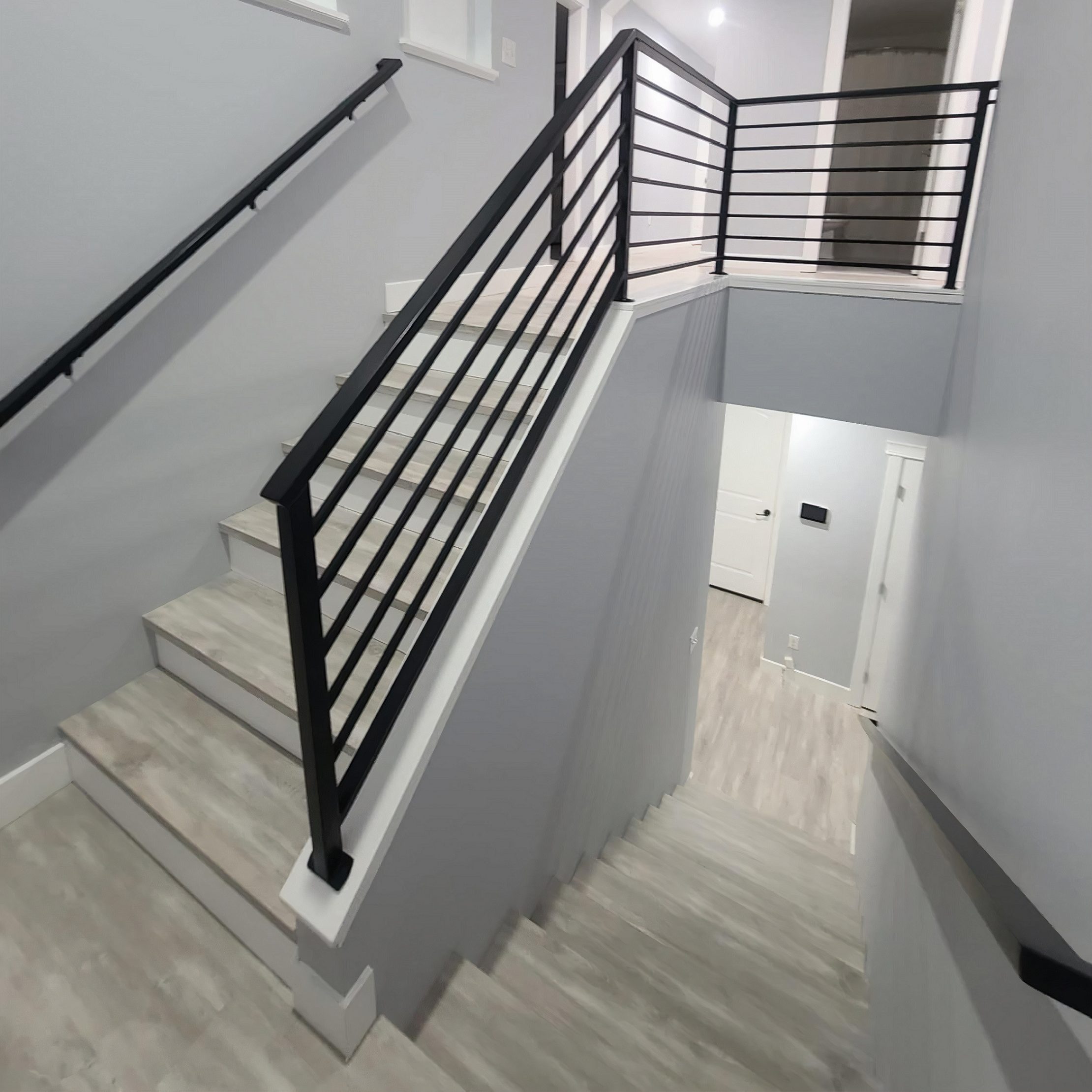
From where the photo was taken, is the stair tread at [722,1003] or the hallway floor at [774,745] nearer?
the stair tread at [722,1003]

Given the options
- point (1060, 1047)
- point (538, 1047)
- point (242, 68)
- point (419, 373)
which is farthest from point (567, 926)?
point (242, 68)

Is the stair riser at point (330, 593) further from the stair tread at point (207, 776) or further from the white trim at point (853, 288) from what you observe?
the white trim at point (853, 288)

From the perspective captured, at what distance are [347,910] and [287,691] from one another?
0.72 m

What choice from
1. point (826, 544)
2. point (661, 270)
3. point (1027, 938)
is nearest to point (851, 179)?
point (826, 544)

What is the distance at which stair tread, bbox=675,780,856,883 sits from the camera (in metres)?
3.51

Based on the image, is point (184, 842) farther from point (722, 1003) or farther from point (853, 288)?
point (853, 288)

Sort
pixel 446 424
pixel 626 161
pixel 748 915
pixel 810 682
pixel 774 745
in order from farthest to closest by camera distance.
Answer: pixel 810 682 → pixel 774 745 → pixel 748 915 → pixel 446 424 → pixel 626 161

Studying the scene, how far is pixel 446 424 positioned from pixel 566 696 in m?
1.00

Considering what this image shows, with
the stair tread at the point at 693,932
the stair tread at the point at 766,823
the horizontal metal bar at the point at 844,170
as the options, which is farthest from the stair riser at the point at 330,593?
the stair tread at the point at 766,823

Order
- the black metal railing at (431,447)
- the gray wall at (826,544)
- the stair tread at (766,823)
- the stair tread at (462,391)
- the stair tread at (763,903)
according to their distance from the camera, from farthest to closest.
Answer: the gray wall at (826,544) → the stair tread at (766,823) → the stair tread at (763,903) → the stair tread at (462,391) → the black metal railing at (431,447)

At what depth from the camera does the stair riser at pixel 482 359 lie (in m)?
2.31

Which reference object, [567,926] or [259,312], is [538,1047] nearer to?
[567,926]

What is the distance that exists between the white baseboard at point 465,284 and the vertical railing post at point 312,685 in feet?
4.71

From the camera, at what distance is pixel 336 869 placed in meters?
1.42
